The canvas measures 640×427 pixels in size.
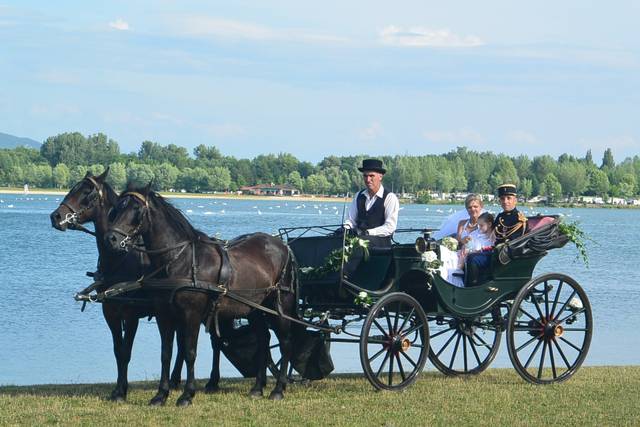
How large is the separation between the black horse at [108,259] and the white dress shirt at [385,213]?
2.37 m

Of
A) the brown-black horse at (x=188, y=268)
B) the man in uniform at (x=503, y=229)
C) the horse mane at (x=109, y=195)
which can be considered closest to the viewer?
the brown-black horse at (x=188, y=268)

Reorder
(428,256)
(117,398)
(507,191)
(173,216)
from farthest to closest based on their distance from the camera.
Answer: (507,191) → (428,256) → (117,398) → (173,216)

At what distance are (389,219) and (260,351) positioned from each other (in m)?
1.99

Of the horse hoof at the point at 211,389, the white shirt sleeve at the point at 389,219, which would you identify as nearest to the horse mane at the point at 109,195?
the horse hoof at the point at 211,389

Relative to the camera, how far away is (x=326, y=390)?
12234 mm

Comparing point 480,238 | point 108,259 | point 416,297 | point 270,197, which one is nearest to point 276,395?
point 416,297

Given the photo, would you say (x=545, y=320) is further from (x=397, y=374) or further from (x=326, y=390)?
(x=326, y=390)

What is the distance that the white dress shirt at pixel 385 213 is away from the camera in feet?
39.9

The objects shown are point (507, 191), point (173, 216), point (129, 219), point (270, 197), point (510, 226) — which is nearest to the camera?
point (129, 219)

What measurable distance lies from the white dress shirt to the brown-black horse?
1161mm

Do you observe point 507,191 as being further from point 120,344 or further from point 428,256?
point 120,344

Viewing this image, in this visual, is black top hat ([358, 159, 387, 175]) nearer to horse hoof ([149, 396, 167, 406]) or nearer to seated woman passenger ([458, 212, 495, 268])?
seated woman passenger ([458, 212, 495, 268])

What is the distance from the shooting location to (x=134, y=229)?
10.7 metres

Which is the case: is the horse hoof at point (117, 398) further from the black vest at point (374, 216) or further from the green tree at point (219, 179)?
the green tree at point (219, 179)
